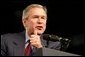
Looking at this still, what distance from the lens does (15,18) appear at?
3.17m

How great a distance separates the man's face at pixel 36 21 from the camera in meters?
2.26

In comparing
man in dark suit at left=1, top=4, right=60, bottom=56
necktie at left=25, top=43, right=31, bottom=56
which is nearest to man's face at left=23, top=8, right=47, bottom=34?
man in dark suit at left=1, top=4, right=60, bottom=56

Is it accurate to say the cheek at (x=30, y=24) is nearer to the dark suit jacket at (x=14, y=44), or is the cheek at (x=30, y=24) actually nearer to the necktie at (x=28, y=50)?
the dark suit jacket at (x=14, y=44)

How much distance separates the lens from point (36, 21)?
233 centimetres

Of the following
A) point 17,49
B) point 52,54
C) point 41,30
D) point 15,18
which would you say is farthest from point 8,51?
point 15,18

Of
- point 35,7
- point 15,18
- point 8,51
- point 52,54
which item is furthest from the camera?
point 15,18

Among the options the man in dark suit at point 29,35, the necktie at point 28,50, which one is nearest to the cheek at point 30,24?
the man in dark suit at point 29,35

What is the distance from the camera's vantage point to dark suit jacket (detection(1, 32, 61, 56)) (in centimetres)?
205

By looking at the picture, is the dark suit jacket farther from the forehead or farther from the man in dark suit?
the forehead

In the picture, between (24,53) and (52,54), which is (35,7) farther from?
(52,54)

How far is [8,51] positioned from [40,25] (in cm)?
33

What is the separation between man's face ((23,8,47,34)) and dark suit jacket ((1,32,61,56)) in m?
0.08

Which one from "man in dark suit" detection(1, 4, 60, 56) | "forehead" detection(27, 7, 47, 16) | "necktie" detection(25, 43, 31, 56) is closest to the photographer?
"necktie" detection(25, 43, 31, 56)

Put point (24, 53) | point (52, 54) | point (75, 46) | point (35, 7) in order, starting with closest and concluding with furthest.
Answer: point (52, 54), point (24, 53), point (35, 7), point (75, 46)
